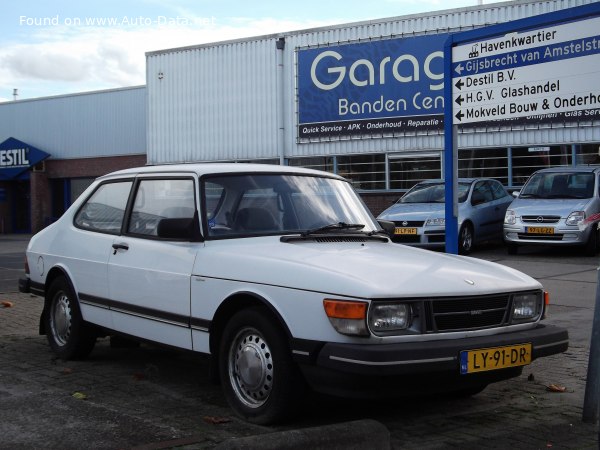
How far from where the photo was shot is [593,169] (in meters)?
16.8

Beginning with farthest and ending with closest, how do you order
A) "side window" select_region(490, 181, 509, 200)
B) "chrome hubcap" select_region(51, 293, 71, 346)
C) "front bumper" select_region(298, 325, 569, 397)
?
1. "side window" select_region(490, 181, 509, 200)
2. "chrome hubcap" select_region(51, 293, 71, 346)
3. "front bumper" select_region(298, 325, 569, 397)

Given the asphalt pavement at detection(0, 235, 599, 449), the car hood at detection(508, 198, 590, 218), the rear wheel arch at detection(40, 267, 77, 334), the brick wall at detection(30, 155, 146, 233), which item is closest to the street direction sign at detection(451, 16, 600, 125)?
the asphalt pavement at detection(0, 235, 599, 449)

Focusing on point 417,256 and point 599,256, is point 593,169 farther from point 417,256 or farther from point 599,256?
point 417,256

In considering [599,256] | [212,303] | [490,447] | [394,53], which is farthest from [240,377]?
[394,53]

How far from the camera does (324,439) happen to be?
409cm

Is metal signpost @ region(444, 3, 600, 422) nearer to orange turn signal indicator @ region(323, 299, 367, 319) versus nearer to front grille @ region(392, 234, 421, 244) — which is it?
orange turn signal indicator @ region(323, 299, 367, 319)

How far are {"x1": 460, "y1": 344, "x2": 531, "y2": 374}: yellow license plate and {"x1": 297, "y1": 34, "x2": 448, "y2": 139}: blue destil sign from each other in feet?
59.5

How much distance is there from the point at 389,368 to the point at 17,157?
110 feet

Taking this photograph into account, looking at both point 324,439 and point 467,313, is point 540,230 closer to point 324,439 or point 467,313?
point 467,313

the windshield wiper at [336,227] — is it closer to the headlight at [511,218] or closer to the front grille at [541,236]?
the front grille at [541,236]

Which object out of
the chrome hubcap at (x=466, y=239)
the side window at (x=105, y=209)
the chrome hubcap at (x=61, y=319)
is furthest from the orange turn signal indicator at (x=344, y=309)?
the chrome hubcap at (x=466, y=239)

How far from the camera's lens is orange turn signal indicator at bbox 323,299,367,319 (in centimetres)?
450

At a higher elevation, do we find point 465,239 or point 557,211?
point 557,211

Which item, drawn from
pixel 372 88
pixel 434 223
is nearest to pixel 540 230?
pixel 434 223
